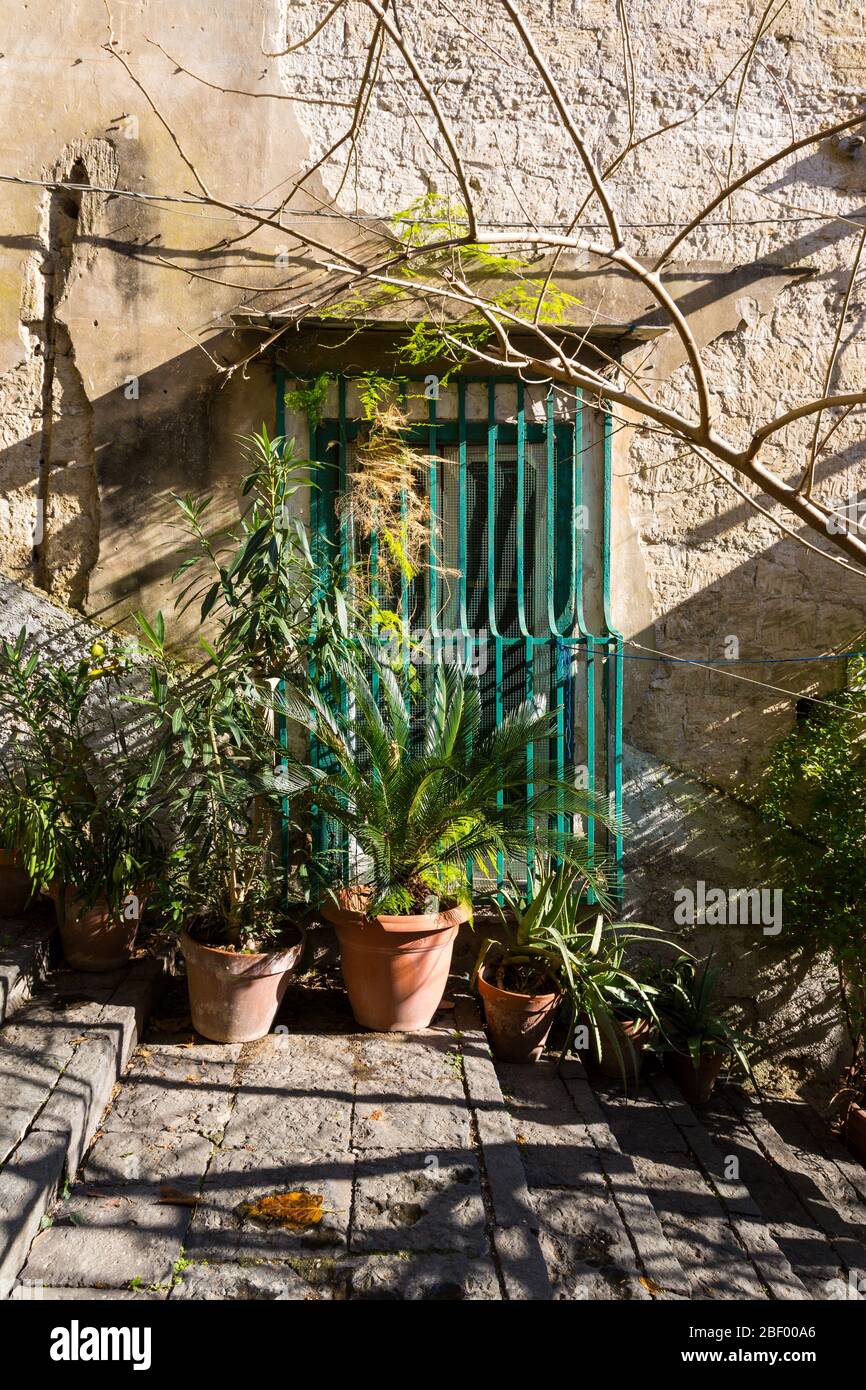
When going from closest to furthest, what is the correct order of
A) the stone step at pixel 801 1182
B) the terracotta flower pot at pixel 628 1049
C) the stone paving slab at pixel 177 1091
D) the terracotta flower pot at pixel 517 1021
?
the stone paving slab at pixel 177 1091 < the stone step at pixel 801 1182 < the terracotta flower pot at pixel 517 1021 < the terracotta flower pot at pixel 628 1049

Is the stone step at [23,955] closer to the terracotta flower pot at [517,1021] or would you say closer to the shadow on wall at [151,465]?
the shadow on wall at [151,465]

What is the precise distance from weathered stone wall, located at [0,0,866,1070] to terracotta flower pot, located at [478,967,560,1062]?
97 cm

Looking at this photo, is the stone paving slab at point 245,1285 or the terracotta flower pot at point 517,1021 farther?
the terracotta flower pot at point 517,1021

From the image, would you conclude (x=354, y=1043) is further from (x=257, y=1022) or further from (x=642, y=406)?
(x=642, y=406)

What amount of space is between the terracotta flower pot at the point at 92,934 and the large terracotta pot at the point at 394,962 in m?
0.87

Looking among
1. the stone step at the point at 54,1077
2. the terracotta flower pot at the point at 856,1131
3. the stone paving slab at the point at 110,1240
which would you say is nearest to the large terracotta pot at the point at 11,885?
the stone step at the point at 54,1077

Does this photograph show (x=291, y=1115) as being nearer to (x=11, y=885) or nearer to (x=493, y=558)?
(x=11, y=885)

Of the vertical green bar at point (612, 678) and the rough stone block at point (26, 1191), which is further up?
the vertical green bar at point (612, 678)

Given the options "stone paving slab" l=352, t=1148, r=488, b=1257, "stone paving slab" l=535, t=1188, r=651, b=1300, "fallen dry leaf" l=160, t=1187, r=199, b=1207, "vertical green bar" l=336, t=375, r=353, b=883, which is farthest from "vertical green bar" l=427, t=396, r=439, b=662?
"fallen dry leaf" l=160, t=1187, r=199, b=1207

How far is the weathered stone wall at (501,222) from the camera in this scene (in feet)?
14.4

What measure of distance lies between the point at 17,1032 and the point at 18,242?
3417mm

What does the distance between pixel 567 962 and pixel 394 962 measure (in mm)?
696

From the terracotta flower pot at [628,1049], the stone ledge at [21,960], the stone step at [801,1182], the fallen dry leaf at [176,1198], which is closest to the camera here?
the fallen dry leaf at [176,1198]

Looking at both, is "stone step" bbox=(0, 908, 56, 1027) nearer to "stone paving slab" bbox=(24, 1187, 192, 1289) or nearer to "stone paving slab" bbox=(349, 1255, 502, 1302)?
"stone paving slab" bbox=(24, 1187, 192, 1289)
